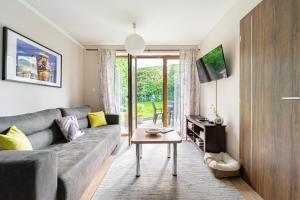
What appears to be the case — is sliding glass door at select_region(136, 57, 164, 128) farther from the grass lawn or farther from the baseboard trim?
the baseboard trim

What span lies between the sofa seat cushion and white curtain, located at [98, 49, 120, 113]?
4.83 feet

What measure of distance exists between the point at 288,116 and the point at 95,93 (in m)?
3.90

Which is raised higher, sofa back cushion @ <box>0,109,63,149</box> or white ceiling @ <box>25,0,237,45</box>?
white ceiling @ <box>25,0,237,45</box>

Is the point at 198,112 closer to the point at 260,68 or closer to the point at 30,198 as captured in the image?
the point at 260,68

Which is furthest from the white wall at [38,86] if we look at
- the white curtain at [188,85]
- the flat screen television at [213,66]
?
the flat screen television at [213,66]

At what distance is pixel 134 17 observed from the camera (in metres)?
2.83

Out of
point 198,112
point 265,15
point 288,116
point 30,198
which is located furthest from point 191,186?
point 198,112

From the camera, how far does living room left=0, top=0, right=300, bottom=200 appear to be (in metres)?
1.43

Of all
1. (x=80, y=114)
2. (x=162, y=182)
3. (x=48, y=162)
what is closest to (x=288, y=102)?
(x=162, y=182)

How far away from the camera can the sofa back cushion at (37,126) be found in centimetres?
181

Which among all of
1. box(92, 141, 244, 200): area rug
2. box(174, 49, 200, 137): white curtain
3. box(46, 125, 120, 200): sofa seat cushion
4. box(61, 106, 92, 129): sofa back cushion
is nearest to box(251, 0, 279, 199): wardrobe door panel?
box(92, 141, 244, 200): area rug

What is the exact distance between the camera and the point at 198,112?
14.0ft

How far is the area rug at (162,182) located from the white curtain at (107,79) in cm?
162

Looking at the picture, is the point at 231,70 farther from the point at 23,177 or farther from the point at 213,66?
the point at 23,177
